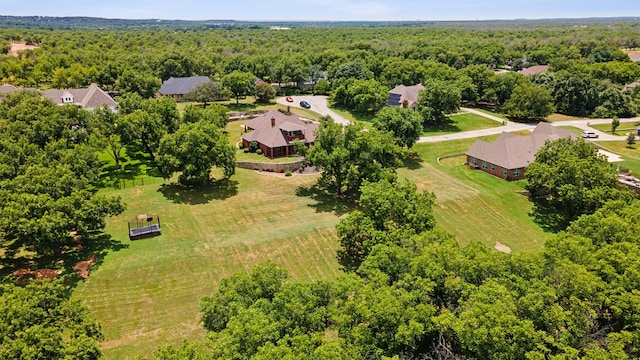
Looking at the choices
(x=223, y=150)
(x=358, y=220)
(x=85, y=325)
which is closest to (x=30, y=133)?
(x=223, y=150)

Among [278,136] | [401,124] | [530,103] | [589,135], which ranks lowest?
[589,135]

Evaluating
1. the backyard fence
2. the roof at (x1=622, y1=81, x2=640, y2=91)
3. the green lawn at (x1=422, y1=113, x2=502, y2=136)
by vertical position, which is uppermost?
the roof at (x1=622, y1=81, x2=640, y2=91)

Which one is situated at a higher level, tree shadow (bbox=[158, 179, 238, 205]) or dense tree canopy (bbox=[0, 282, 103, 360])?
dense tree canopy (bbox=[0, 282, 103, 360])

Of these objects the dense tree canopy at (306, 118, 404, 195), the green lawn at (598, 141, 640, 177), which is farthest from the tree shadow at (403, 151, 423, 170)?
the green lawn at (598, 141, 640, 177)

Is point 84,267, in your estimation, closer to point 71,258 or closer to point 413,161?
point 71,258

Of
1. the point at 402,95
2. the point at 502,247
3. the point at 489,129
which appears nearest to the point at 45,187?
the point at 502,247

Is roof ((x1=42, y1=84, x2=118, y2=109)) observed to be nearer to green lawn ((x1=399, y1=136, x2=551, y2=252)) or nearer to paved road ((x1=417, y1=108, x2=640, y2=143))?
green lawn ((x1=399, y1=136, x2=551, y2=252))

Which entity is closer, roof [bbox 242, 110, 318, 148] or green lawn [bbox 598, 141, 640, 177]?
green lawn [bbox 598, 141, 640, 177]
